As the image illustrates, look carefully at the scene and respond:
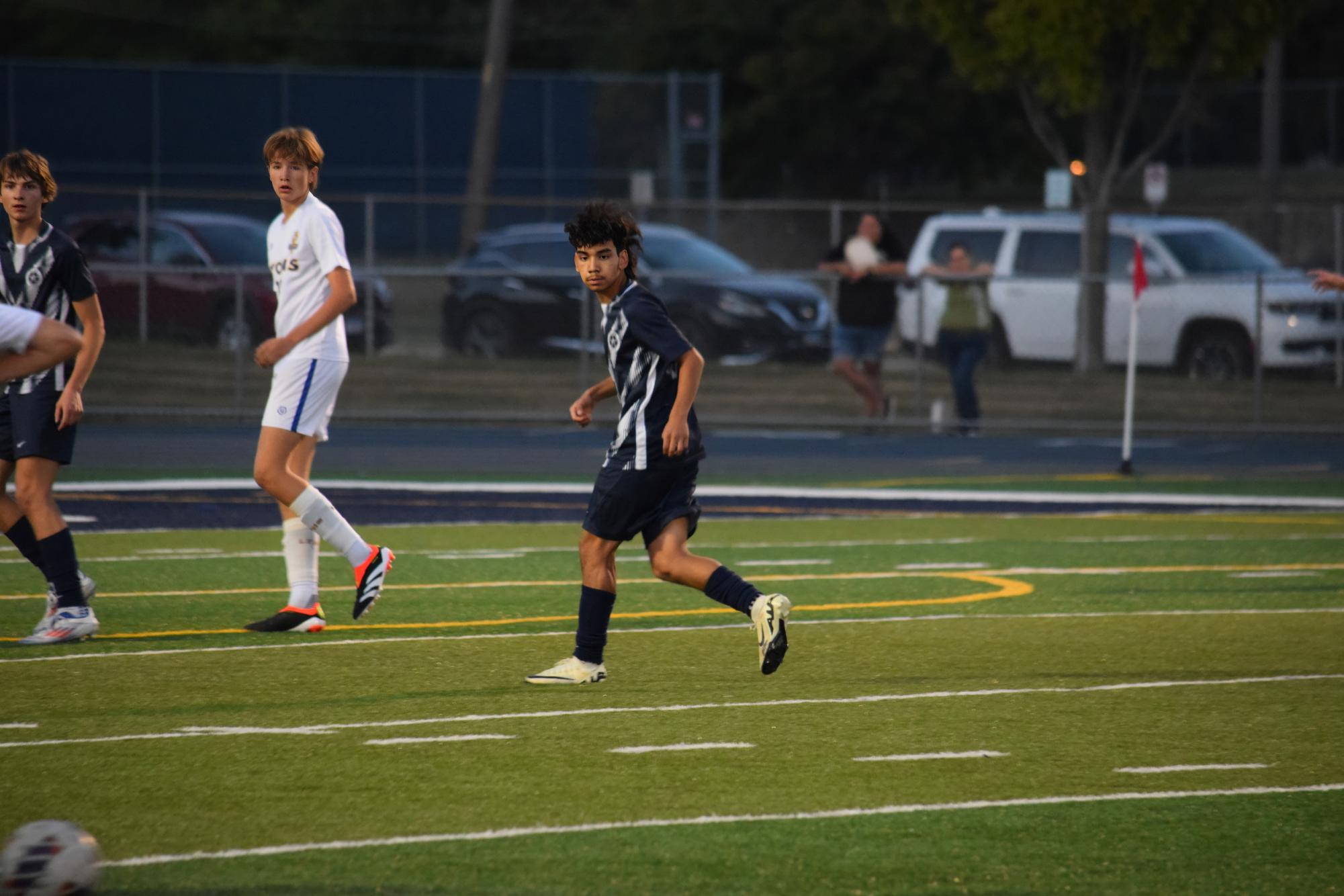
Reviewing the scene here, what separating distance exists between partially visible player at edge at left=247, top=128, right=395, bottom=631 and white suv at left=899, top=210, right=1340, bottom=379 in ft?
42.2

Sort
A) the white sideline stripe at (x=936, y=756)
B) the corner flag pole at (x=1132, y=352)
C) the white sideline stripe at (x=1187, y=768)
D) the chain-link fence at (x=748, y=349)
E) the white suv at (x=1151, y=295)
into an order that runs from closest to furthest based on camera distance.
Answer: the white sideline stripe at (x=1187, y=768), the white sideline stripe at (x=936, y=756), the corner flag pole at (x=1132, y=352), the chain-link fence at (x=748, y=349), the white suv at (x=1151, y=295)

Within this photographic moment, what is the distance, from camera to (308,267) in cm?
876

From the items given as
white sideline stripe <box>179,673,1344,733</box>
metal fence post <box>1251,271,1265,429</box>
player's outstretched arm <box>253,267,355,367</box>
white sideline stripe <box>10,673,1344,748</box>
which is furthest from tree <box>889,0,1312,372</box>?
player's outstretched arm <box>253,267,355,367</box>

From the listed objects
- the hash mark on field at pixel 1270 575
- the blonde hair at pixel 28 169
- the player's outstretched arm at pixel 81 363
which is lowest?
the hash mark on field at pixel 1270 575

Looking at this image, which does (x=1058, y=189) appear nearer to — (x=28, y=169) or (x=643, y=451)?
(x=28, y=169)

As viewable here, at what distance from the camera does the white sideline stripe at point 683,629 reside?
336 inches

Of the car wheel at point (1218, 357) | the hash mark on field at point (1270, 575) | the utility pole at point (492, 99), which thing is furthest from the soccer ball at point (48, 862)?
the utility pole at point (492, 99)

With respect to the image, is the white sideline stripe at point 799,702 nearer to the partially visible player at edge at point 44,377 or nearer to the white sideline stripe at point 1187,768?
the white sideline stripe at point 1187,768

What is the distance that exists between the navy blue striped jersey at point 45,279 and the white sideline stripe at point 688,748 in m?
3.25

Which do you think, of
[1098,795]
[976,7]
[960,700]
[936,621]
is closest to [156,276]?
[976,7]

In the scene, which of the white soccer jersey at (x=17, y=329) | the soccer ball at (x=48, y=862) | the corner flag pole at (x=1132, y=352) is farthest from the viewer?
the corner flag pole at (x=1132, y=352)

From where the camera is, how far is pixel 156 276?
21297 millimetres

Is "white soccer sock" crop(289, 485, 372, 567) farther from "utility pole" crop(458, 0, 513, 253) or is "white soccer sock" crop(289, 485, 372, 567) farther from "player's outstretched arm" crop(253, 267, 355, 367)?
"utility pole" crop(458, 0, 513, 253)

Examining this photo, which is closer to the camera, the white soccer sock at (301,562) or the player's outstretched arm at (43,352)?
the player's outstretched arm at (43,352)
